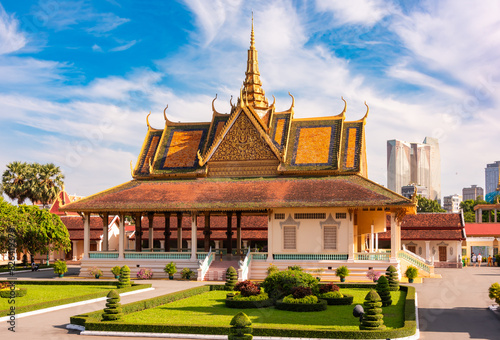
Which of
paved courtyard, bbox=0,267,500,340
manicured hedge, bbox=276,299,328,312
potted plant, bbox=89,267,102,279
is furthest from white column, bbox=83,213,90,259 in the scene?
manicured hedge, bbox=276,299,328,312

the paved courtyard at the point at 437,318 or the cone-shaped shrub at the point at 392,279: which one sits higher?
the cone-shaped shrub at the point at 392,279

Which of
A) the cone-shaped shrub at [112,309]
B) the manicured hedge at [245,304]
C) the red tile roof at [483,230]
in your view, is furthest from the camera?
the red tile roof at [483,230]

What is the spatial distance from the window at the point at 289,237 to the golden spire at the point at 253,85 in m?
13.2

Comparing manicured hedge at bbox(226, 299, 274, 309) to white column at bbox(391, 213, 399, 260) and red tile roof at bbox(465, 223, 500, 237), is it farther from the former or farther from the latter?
red tile roof at bbox(465, 223, 500, 237)

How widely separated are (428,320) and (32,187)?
50.3 metres

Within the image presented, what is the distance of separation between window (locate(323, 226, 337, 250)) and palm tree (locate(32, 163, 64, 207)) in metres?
36.8

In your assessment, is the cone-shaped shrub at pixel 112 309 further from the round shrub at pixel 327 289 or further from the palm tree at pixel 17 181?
the palm tree at pixel 17 181

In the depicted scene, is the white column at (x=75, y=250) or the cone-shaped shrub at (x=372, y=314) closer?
the cone-shaped shrub at (x=372, y=314)

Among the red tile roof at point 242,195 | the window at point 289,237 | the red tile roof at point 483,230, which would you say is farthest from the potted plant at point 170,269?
the red tile roof at point 483,230

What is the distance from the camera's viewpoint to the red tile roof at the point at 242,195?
3538 centimetres

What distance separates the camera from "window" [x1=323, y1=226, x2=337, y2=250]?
36031 mm

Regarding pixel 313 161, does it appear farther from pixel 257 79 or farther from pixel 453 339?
pixel 453 339

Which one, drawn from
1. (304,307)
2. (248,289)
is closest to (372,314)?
(304,307)

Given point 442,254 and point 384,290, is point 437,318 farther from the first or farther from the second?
point 442,254
